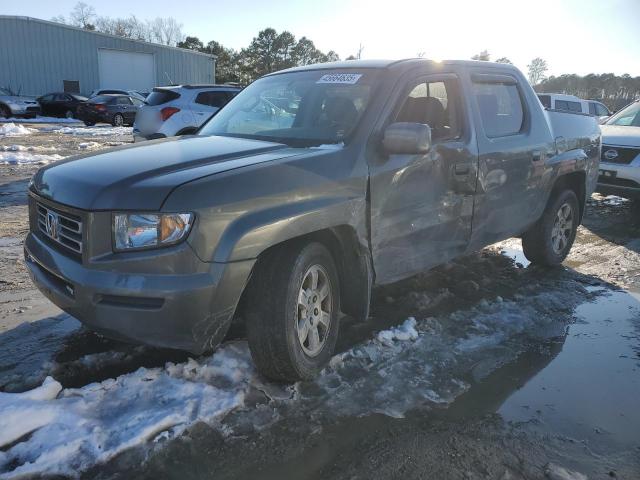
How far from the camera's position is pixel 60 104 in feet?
91.2

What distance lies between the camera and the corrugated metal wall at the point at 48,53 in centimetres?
3300

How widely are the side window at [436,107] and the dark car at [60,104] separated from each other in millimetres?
27782

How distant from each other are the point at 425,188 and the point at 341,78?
100 cm

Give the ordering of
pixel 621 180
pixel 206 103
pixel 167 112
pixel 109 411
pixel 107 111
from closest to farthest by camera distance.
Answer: pixel 109 411 → pixel 621 180 → pixel 167 112 → pixel 206 103 → pixel 107 111

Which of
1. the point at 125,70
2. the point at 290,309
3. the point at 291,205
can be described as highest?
the point at 125,70

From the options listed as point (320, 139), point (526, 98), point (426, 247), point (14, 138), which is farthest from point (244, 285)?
point (14, 138)

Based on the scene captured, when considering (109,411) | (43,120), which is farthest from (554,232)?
(43,120)

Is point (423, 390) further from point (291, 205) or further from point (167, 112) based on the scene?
point (167, 112)

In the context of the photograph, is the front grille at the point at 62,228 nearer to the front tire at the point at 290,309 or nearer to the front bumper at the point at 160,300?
the front bumper at the point at 160,300

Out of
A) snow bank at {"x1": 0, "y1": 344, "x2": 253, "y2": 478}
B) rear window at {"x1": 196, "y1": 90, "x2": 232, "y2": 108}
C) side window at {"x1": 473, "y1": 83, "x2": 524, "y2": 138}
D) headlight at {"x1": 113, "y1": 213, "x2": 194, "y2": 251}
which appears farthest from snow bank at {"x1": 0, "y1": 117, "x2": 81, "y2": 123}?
headlight at {"x1": 113, "y1": 213, "x2": 194, "y2": 251}

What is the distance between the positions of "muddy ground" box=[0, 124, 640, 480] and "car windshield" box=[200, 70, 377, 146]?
55.5 inches

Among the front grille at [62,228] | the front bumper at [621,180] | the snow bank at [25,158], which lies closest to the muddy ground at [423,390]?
the front grille at [62,228]

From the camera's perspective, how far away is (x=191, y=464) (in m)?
2.35

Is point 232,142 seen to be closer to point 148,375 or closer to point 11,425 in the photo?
point 148,375
